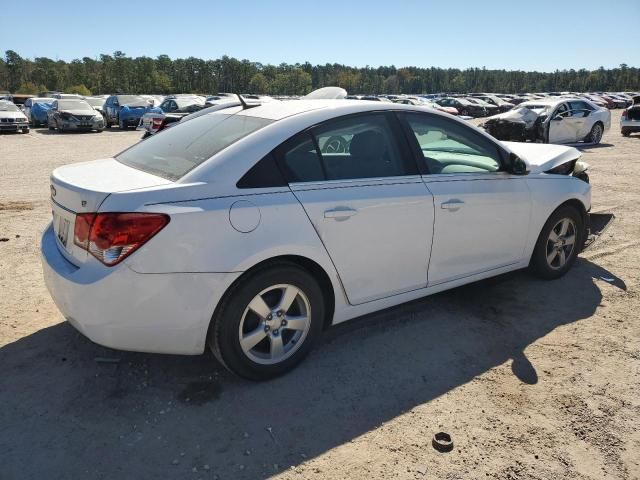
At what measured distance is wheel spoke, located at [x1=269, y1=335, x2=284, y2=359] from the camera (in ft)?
10.2

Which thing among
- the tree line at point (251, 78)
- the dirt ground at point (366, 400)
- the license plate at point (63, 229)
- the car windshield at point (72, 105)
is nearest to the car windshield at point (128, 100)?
the car windshield at point (72, 105)

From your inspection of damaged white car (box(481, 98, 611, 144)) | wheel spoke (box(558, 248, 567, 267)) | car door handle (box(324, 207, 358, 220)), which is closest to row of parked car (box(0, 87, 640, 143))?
damaged white car (box(481, 98, 611, 144))

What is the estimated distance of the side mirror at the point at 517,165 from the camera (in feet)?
13.3

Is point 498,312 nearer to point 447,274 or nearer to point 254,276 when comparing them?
point 447,274

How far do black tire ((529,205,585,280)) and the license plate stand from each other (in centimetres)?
372

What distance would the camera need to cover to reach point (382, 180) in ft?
11.2

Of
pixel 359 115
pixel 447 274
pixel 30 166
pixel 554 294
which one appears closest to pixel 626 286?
pixel 554 294

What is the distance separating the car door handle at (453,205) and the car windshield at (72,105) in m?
25.4

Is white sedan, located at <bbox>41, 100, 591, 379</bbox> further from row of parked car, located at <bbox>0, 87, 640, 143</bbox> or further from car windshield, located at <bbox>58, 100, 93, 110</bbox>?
car windshield, located at <bbox>58, 100, 93, 110</bbox>

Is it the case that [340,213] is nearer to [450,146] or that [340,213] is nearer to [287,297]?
[287,297]

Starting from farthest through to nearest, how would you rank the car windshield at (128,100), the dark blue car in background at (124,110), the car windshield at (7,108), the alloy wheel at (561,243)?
1. the car windshield at (128,100)
2. the dark blue car in background at (124,110)
3. the car windshield at (7,108)
4. the alloy wheel at (561,243)

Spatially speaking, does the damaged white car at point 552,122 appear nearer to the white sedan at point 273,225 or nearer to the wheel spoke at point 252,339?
the white sedan at point 273,225

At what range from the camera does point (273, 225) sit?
9.50 ft

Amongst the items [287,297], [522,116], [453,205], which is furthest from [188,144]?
[522,116]
